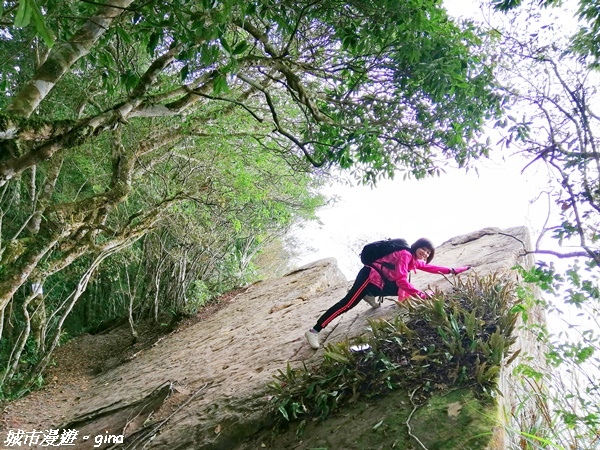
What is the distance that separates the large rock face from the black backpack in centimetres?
70

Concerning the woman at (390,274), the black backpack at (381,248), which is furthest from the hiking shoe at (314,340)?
the black backpack at (381,248)

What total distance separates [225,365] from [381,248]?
3196mm

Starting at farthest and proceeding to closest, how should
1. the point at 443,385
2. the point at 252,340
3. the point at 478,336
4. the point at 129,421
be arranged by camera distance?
1. the point at 252,340
2. the point at 129,421
3. the point at 478,336
4. the point at 443,385

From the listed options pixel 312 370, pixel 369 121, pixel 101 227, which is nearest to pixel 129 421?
pixel 312 370

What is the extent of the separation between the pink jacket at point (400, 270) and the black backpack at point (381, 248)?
0.04 m

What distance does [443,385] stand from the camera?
3195mm

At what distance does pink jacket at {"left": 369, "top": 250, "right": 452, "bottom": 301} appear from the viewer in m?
4.44

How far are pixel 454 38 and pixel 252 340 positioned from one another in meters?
5.44

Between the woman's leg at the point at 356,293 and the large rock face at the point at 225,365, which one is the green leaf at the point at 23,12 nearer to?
the large rock face at the point at 225,365

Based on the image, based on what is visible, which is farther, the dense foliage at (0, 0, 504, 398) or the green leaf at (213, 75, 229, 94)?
the dense foliage at (0, 0, 504, 398)

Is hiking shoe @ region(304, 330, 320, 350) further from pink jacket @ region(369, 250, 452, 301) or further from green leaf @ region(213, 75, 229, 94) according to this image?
green leaf @ region(213, 75, 229, 94)

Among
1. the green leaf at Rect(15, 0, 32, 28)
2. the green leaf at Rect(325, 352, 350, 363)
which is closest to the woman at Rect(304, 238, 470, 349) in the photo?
the green leaf at Rect(325, 352, 350, 363)

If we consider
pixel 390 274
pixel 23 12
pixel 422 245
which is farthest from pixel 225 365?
pixel 23 12

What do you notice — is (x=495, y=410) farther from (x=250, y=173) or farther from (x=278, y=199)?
(x=278, y=199)
